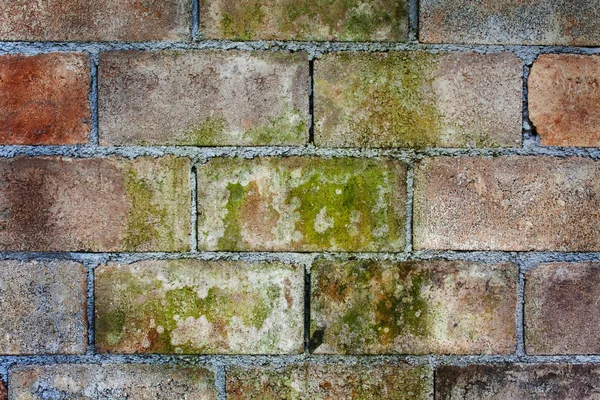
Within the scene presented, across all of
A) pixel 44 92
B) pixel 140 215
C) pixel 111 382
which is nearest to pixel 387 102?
pixel 140 215

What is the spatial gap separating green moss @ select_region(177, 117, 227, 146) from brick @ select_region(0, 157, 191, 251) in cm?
4

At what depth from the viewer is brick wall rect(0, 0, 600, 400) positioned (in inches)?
31.7

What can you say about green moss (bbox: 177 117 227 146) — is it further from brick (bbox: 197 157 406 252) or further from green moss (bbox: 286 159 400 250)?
green moss (bbox: 286 159 400 250)

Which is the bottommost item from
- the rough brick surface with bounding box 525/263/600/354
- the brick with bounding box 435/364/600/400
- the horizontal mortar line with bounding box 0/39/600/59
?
the brick with bounding box 435/364/600/400

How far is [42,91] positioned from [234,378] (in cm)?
63

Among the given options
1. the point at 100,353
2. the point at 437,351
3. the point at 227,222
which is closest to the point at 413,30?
the point at 227,222

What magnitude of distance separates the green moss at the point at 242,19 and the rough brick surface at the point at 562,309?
2.24 ft

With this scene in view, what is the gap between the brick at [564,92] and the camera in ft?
2.66

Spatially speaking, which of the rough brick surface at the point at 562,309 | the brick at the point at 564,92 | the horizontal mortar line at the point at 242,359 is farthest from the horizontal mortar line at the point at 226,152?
the horizontal mortar line at the point at 242,359

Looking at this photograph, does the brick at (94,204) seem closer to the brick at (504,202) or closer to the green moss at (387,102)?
the green moss at (387,102)

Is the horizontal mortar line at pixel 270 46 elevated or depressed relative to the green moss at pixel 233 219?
elevated

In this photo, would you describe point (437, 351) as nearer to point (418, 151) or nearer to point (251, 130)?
point (418, 151)

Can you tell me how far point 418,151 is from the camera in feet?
2.67

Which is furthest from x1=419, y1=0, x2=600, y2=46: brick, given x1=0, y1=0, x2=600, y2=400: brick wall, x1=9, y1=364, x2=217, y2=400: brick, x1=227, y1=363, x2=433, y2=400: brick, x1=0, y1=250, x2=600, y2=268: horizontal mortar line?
x1=9, y1=364, x2=217, y2=400: brick
